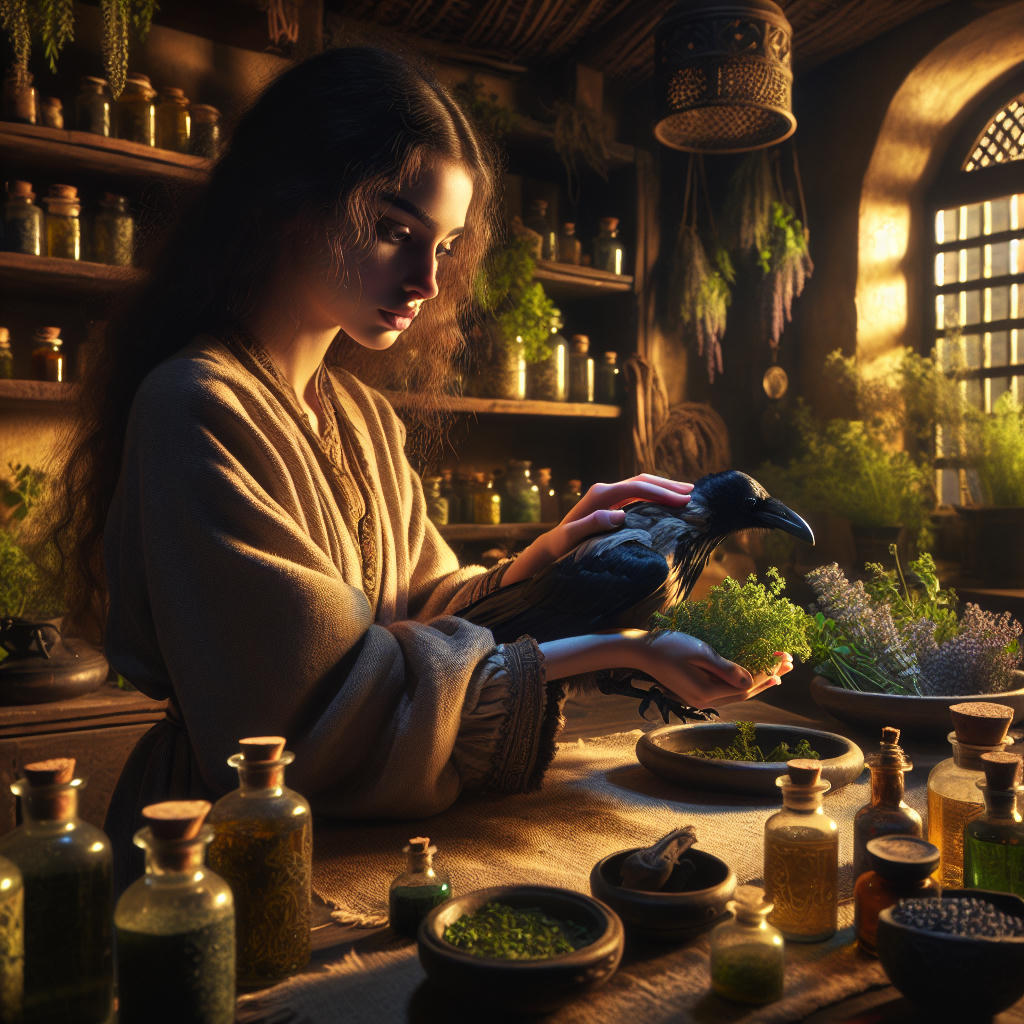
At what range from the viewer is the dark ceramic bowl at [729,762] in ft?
3.87

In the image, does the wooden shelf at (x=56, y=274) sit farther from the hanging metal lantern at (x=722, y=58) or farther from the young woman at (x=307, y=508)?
the hanging metal lantern at (x=722, y=58)

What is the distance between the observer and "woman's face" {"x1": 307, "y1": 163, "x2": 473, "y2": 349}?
1.27m

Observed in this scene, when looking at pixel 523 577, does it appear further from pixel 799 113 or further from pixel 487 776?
pixel 799 113

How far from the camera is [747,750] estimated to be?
1.36 metres

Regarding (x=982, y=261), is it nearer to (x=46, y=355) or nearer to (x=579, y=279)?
(x=579, y=279)

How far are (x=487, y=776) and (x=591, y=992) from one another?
1.49ft

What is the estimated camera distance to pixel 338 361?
173 cm

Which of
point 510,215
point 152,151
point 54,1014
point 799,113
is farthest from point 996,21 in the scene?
point 54,1014

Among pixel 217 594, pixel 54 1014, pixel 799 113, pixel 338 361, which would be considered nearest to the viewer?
pixel 54 1014

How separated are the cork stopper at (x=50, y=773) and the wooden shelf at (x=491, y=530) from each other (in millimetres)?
2483

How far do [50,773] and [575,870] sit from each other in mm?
551

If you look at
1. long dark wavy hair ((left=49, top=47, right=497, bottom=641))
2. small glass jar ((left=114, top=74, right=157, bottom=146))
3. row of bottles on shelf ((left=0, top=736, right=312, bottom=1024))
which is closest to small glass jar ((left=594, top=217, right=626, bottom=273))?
small glass jar ((left=114, top=74, right=157, bottom=146))

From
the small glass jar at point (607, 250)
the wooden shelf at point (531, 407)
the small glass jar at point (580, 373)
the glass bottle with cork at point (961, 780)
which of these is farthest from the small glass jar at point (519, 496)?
the glass bottle with cork at point (961, 780)

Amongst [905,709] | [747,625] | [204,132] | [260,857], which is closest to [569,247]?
[204,132]
